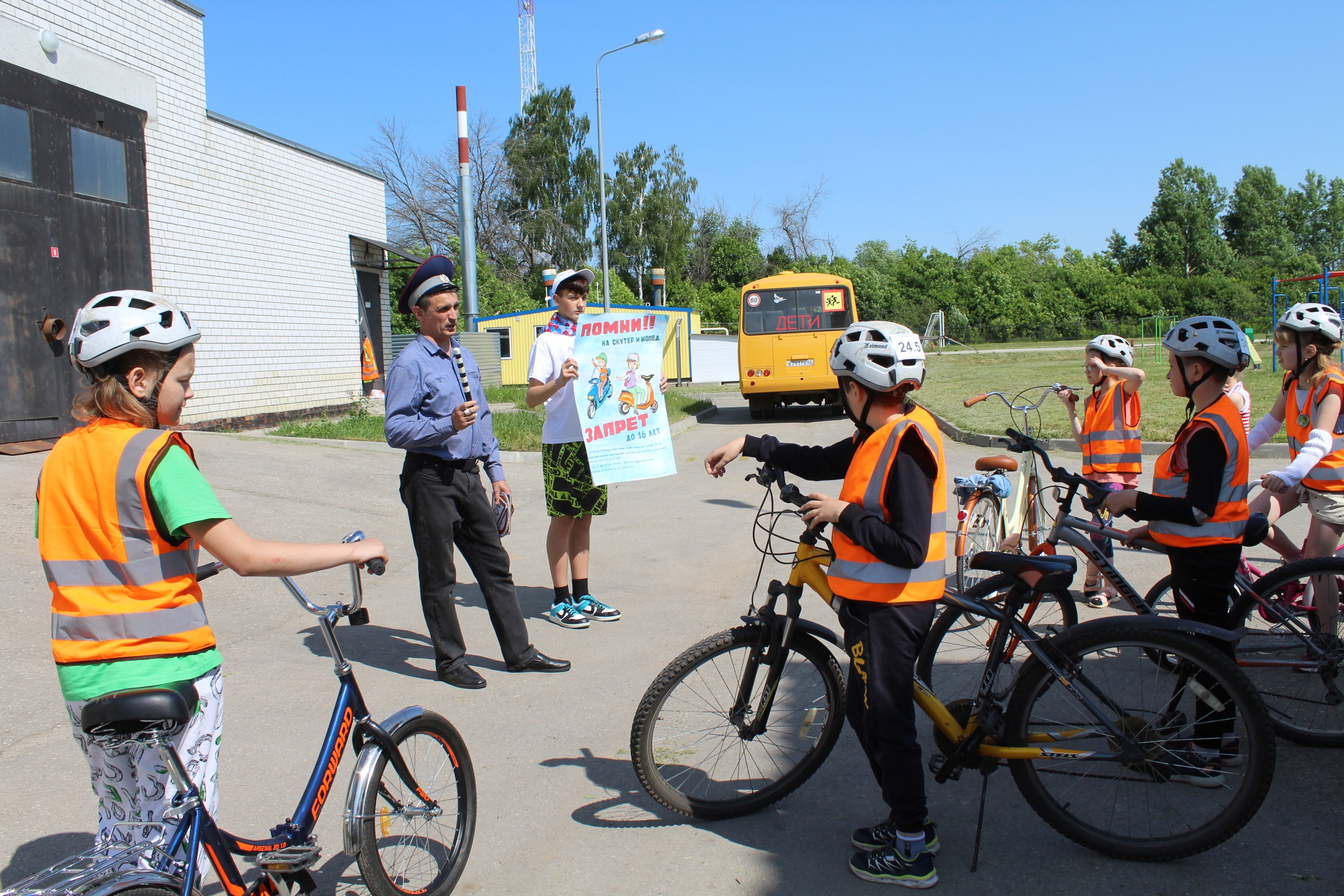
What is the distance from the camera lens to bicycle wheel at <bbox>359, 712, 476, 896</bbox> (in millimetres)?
2709

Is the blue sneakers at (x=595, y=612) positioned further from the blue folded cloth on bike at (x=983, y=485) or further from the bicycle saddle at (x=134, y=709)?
the bicycle saddle at (x=134, y=709)

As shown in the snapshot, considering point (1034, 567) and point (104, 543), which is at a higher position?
point (104, 543)

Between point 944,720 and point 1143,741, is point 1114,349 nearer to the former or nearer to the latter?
point 1143,741

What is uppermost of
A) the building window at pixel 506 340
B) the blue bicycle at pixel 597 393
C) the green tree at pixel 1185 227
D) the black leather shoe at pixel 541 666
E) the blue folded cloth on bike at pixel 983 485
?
the green tree at pixel 1185 227

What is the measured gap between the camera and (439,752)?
3.04 m

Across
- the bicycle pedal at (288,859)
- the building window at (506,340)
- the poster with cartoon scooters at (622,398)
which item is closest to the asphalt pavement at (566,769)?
the bicycle pedal at (288,859)

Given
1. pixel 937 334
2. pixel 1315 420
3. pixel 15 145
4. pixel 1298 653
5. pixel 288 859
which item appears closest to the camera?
pixel 288 859

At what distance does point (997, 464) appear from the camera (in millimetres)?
5465

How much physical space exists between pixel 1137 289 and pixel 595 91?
48632 mm

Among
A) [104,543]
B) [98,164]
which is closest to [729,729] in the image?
[104,543]

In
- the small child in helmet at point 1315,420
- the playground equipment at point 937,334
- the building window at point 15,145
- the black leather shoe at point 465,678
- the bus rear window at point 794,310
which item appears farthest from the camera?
the playground equipment at point 937,334

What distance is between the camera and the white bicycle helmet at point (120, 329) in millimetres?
2223

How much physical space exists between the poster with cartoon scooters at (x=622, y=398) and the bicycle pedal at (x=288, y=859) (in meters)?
3.25

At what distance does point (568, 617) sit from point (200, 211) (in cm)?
1065
